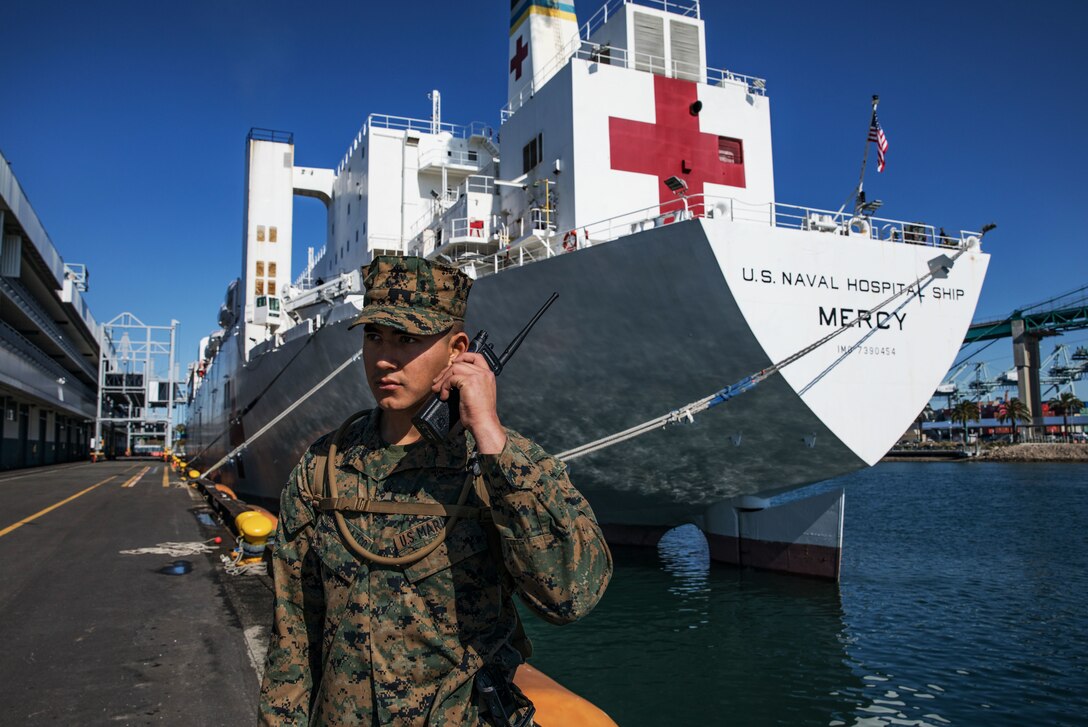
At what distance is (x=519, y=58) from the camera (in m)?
16.8

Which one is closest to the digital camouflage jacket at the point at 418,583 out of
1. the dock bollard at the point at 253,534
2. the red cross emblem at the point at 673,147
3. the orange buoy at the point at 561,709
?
the orange buoy at the point at 561,709

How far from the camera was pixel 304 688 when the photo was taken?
183cm

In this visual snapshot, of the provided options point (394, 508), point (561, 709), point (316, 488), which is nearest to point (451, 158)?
point (561, 709)

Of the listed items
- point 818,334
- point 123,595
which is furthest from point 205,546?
point 818,334

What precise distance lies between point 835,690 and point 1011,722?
4.86 ft

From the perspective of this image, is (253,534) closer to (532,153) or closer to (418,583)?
(418,583)

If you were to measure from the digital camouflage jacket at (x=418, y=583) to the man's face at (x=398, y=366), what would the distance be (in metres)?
0.13

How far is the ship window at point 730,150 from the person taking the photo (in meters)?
12.8

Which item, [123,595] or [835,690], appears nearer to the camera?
[123,595]

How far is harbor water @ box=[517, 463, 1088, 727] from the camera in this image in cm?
693

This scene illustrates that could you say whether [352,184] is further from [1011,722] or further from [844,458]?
[1011,722]

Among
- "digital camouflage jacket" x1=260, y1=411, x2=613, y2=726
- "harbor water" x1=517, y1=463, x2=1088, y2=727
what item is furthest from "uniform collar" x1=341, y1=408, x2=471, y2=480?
"harbor water" x1=517, y1=463, x2=1088, y2=727

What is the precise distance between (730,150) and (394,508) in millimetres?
12375

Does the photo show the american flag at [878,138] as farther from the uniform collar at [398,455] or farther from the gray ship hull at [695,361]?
the uniform collar at [398,455]
